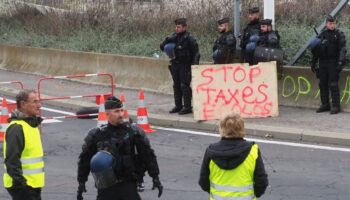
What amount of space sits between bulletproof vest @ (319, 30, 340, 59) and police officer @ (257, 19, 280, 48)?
2.80ft

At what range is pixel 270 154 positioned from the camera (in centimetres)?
1077

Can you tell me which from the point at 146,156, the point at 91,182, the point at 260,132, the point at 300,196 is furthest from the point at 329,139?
the point at 146,156

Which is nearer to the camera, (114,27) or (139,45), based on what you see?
(139,45)

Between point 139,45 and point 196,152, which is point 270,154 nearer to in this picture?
point 196,152

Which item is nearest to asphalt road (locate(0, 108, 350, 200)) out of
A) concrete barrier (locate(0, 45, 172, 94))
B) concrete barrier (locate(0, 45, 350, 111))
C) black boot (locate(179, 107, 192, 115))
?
black boot (locate(179, 107, 192, 115))

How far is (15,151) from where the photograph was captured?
20.1 ft

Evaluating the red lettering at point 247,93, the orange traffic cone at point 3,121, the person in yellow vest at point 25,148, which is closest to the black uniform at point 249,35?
the red lettering at point 247,93

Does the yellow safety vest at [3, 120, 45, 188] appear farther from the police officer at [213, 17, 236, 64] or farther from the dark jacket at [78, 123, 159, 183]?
the police officer at [213, 17, 236, 64]

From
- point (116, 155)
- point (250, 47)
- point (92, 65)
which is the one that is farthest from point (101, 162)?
point (92, 65)

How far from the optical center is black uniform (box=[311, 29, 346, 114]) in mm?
13031

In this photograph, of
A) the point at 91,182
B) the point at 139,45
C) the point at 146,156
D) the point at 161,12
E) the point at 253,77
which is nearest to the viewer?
the point at 146,156

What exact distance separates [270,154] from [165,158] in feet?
5.15

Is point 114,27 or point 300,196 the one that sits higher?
point 114,27

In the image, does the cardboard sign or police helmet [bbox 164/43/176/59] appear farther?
police helmet [bbox 164/43/176/59]
